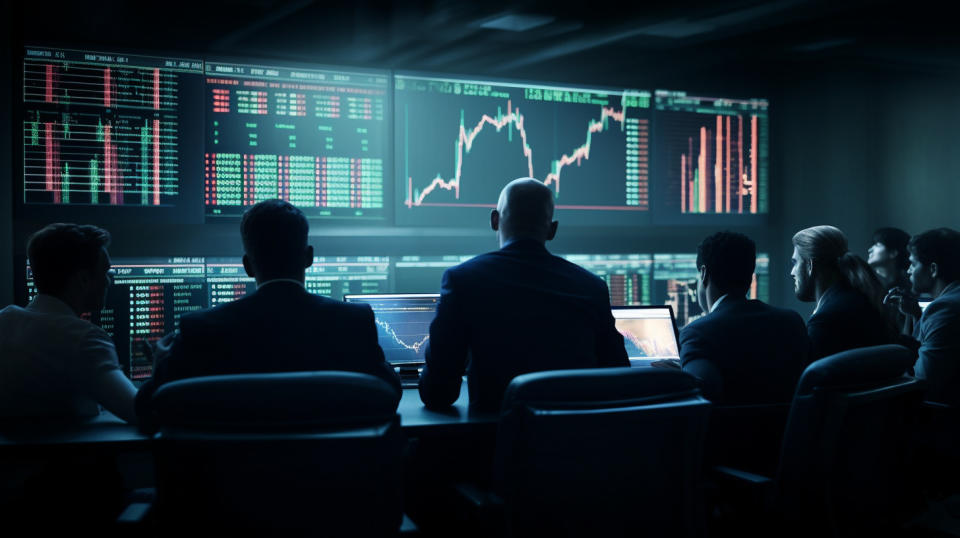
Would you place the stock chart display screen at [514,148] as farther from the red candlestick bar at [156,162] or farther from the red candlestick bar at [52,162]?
the red candlestick bar at [52,162]

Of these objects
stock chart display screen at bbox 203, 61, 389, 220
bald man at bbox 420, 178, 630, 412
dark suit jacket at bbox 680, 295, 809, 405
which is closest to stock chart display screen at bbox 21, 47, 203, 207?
stock chart display screen at bbox 203, 61, 389, 220

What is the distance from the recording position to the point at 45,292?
6.26 ft

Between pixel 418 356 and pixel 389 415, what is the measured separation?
1.26m

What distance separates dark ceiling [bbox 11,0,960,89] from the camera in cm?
281

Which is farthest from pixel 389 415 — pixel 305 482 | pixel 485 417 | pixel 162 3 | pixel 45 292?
pixel 162 3

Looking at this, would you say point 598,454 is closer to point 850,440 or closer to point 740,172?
point 850,440

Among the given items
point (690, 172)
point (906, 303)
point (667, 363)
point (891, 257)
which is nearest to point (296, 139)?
point (667, 363)

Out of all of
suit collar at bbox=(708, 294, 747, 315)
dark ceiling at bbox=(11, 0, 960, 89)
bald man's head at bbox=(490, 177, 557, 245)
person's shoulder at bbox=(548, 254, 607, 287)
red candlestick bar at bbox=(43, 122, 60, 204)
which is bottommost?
suit collar at bbox=(708, 294, 747, 315)

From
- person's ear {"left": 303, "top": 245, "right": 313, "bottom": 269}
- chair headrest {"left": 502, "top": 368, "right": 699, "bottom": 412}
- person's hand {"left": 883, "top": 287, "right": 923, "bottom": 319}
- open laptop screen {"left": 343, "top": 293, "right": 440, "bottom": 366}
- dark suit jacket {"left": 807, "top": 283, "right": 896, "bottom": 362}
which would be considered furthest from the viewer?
person's hand {"left": 883, "top": 287, "right": 923, "bottom": 319}

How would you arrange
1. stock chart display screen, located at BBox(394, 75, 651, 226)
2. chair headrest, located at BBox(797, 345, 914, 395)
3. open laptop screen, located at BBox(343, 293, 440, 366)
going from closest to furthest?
chair headrest, located at BBox(797, 345, 914, 395) → open laptop screen, located at BBox(343, 293, 440, 366) → stock chart display screen, located at BBox(394, 75, 651, 226)

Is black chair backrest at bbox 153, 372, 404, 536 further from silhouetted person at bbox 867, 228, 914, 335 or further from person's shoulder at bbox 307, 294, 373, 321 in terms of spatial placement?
silhouetted person at bbox 867, 228, 914, 335

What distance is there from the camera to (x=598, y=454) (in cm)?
144

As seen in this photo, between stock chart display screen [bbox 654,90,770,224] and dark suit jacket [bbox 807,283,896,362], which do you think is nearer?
dark suit jacket [bbox 807,283,896,362]

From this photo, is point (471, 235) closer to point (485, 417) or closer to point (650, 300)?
point (650, 300)
